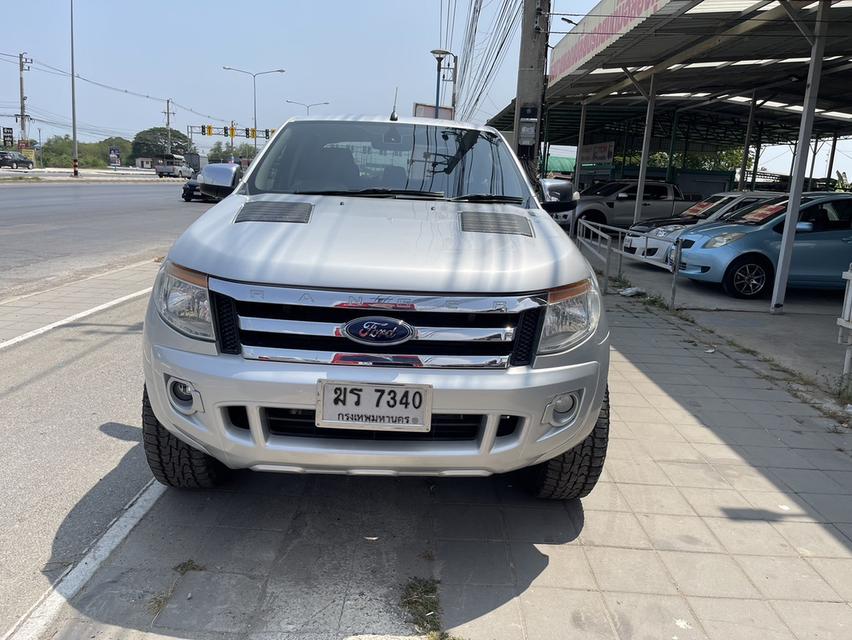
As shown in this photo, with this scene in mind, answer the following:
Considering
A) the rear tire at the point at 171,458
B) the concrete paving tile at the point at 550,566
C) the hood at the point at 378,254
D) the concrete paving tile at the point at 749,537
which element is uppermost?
the hood at the point at 378,254

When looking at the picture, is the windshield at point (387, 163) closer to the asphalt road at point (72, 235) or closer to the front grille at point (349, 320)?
the front grille at point (349, 320)

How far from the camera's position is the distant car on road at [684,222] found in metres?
11.8

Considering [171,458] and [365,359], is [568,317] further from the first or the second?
[171,458]

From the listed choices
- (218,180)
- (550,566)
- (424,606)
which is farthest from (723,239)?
(424,606)

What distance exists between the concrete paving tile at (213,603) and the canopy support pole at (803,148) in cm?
801

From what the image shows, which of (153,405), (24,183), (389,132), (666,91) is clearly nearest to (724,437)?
(389,132)

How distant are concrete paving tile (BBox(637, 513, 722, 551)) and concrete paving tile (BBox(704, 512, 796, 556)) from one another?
5cm

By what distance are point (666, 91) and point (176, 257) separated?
17235mm

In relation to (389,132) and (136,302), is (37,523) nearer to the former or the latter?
(389,132)

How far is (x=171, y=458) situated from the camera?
301cm

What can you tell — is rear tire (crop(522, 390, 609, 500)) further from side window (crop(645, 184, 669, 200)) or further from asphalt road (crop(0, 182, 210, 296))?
side window (crop(645, 184, 669, 200))

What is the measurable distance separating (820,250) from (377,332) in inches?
363

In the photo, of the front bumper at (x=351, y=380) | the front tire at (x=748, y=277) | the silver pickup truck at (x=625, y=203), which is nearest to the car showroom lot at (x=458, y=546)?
the front bumper at (x=351, y=380)

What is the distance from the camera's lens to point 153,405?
8.94 ft
